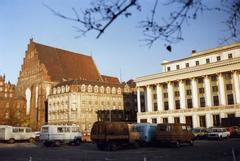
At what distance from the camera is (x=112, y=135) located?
99.7 ft

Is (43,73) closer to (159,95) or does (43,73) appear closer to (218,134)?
(159,95)

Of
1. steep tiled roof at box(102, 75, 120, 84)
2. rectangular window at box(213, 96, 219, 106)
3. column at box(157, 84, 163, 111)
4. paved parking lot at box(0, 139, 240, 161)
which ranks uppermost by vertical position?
steep tiled roof at box(102, 75, 120, 84)

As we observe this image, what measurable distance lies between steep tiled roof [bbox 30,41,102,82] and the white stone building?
29849 mm

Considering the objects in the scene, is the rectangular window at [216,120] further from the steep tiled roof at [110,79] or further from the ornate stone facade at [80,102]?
the steep tiled roof at [110,79]

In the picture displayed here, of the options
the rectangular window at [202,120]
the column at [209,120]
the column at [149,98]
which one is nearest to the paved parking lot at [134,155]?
the column at [209,120]

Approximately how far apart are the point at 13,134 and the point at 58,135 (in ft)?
38.8

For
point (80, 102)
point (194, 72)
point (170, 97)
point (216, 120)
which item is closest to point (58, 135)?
point (216, 120)

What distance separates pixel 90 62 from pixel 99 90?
82.9ft

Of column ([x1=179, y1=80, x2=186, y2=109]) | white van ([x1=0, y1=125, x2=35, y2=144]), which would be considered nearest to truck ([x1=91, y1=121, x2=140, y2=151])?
white van ([x1=0, y1=125, x2=35, y2=144])

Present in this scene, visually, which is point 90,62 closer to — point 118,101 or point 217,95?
point 118,101

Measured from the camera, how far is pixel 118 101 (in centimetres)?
10056

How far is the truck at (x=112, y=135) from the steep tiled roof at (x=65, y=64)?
233ft

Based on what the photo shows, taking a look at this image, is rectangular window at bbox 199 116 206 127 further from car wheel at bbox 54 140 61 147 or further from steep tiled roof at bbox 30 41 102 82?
steep tiled roof at bbox 30 41 102 82

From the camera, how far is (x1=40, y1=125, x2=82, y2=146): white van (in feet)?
124
